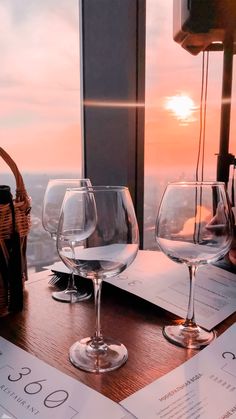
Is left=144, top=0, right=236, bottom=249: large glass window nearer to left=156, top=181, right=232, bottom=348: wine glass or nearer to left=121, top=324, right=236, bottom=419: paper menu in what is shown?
left=156, top=181, right=232, bottom=348: wine glass

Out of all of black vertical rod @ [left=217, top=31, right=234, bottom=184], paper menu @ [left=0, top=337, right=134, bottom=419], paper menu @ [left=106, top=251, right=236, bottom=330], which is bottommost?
paper menu @ [left=0, top=337, right=134, bottom=419]

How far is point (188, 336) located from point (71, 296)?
0.80 ft

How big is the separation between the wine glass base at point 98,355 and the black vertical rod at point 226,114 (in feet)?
2.81

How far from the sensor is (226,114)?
1.27 m

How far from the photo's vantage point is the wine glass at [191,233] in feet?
1.64

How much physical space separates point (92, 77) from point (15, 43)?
0.41 m

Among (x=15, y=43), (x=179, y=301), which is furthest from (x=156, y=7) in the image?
(x=179, y=301)

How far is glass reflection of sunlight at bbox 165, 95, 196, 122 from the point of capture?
163 centimetres

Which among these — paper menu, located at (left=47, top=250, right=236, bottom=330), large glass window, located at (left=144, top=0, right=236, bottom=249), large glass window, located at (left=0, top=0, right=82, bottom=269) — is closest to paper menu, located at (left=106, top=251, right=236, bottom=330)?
paper menu, located at (left=47, top=250, right=236, bottom=330)

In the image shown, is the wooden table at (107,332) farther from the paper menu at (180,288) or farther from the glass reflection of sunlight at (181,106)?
the glass reflection of sunlight at (181,106)

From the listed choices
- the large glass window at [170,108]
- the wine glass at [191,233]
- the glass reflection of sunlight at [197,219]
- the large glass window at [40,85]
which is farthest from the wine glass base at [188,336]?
the large glass window at [170,108]

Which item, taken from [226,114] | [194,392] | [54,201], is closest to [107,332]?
[194,392]

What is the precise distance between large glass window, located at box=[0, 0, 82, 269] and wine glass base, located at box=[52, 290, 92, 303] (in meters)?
0.50

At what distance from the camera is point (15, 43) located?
135cm
